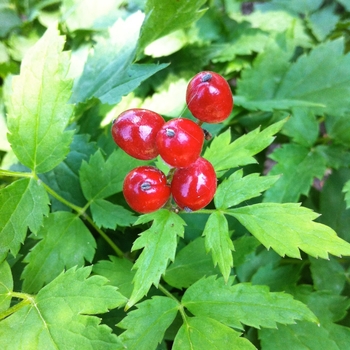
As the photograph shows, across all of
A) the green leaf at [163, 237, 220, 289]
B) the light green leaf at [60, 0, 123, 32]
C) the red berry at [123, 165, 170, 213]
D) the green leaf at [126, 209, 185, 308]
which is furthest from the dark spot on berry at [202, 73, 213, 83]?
the light green leaf at [60, 0, 123, 32]

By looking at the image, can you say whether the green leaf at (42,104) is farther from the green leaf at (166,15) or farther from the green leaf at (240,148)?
the green leaf at (240,148)

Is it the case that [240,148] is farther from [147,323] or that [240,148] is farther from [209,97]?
[147,323]

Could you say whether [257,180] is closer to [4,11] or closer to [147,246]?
[147,246]

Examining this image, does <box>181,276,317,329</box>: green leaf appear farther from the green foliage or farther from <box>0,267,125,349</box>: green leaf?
<box>0,267,125,349</box>: green leaf

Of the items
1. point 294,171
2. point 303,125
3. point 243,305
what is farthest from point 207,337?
point 303,125

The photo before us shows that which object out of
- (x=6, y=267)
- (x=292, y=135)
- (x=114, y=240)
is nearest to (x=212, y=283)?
(x=114, y=240)

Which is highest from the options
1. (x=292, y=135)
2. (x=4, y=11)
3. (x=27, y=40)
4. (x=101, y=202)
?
(x=4, y=11)
